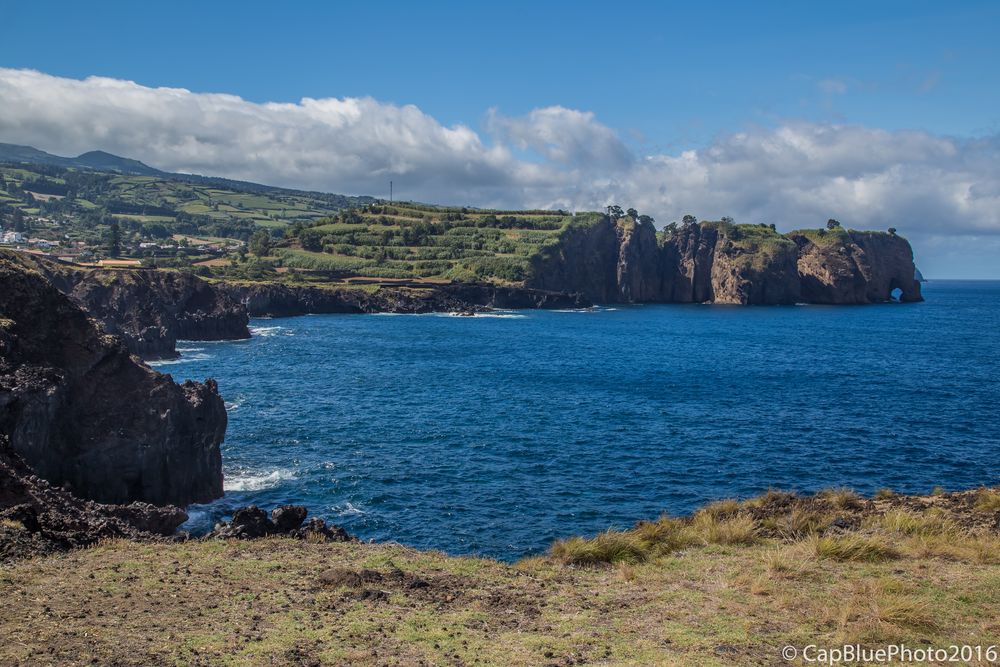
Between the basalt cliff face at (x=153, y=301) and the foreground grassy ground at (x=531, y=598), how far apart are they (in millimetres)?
76031

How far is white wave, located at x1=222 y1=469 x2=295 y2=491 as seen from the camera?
38344 millimetres

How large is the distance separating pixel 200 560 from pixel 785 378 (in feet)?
227

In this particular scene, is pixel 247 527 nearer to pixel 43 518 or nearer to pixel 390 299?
pixel 43 518

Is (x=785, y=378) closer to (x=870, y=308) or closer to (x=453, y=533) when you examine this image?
(x=453, y=533)

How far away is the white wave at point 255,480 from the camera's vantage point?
3834cm

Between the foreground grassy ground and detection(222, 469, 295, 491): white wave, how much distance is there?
17244mm

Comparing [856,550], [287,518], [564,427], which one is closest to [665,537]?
[856,550]

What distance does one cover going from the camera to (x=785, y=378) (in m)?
76.8

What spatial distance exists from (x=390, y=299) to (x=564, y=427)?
12252 cm

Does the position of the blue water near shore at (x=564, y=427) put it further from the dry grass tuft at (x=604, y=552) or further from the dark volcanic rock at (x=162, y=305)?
the dry grass tuft at (x=604, y=552)

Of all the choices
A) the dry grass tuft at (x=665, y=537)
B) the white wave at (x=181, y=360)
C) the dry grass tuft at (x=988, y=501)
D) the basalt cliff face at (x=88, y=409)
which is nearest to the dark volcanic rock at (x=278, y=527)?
the basalt cliff face at (x=88, y=409)

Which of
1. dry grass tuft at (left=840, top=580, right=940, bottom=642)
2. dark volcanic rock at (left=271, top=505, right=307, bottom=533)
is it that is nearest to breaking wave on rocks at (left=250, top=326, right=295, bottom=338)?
dark volcanic rock at (left=271, top=505, right=307, bottom=533)

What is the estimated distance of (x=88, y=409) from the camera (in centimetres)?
3200

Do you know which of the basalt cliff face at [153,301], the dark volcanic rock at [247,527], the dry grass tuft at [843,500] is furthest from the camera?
the basalt cliff face at [153,301]
